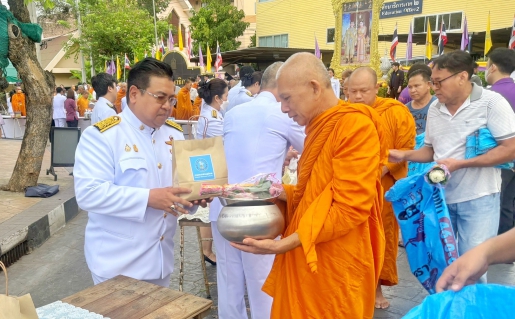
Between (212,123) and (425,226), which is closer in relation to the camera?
(425,226)

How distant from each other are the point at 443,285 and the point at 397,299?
2819 mm

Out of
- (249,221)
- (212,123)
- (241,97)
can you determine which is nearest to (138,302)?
(249,221)

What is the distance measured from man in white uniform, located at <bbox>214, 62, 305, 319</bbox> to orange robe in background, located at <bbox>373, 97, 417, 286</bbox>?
1107 mm

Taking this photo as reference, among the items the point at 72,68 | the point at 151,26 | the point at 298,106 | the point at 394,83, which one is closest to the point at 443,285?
the point at 298,106

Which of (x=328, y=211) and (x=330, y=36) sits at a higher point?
(x=330, y=36)

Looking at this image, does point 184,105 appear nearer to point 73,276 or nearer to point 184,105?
point 184,105

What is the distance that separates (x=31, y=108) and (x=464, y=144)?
6076 millimetres

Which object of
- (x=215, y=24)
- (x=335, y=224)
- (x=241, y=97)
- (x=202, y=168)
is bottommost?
(x=335, y=224)

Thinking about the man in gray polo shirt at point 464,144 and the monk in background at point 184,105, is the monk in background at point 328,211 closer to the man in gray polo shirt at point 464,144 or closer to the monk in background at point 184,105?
the man in gray polo shirt at point 464,144

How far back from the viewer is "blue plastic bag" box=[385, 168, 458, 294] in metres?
2.77

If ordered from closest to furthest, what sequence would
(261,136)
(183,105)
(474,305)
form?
(474,305) < (261,136) < (183,105)

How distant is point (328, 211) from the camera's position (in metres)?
1.91

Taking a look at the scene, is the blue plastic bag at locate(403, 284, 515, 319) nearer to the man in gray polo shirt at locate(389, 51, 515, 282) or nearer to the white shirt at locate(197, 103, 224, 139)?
the man in gray polo shirt at locate(389, 51, 515, 282)

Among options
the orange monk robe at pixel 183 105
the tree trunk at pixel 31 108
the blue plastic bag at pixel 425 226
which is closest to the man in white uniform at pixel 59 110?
the orange monk robe at pixel 183 105
